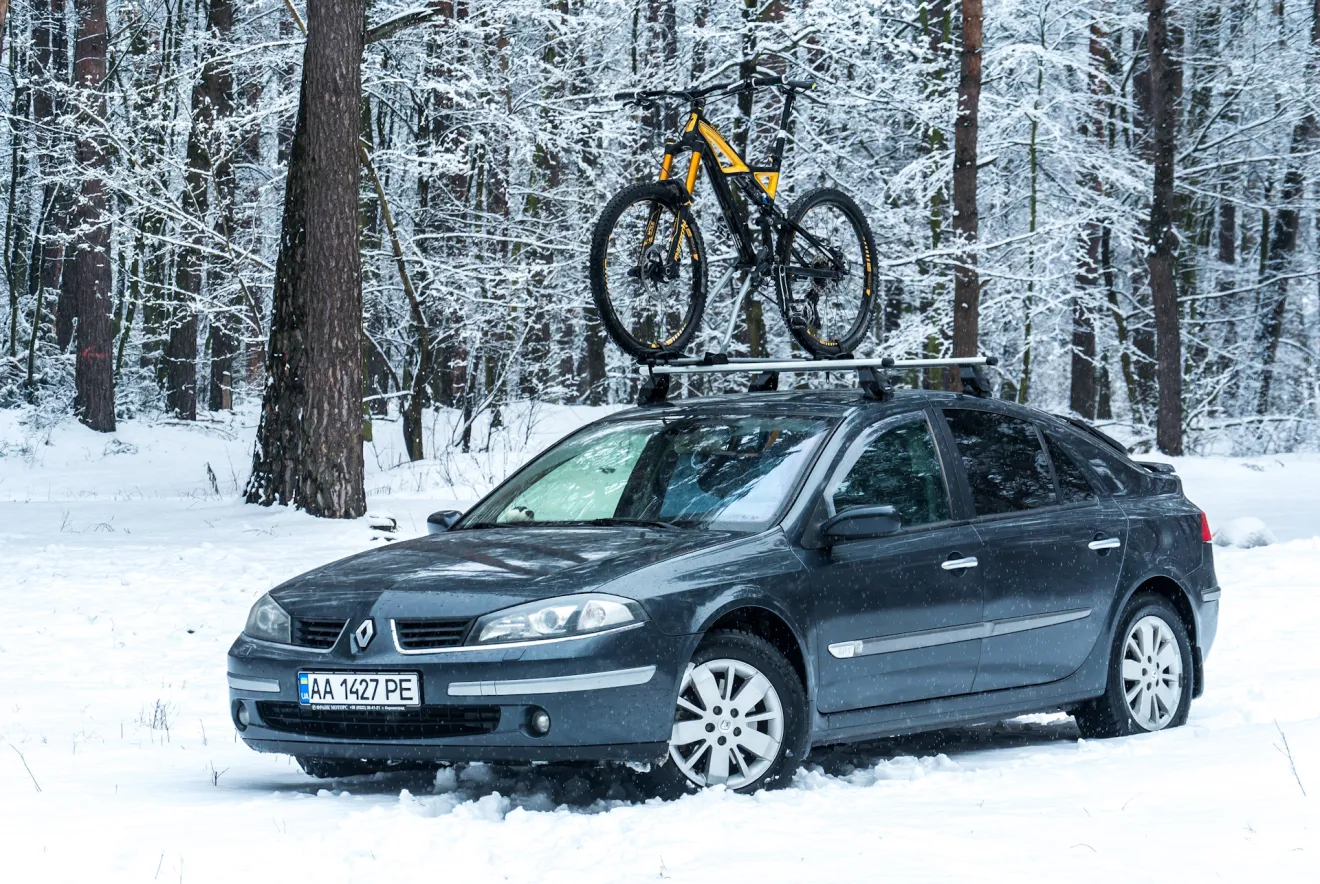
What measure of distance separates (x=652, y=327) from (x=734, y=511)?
3097 mm

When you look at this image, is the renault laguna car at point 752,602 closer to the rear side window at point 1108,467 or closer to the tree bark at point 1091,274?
the rear side window at point 1108,467

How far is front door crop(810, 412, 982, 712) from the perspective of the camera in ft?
18.8

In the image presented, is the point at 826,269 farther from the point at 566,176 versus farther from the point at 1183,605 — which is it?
the point at 566,176

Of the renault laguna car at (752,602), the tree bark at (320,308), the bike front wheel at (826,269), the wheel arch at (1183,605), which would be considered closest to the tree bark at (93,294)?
the tree bark at (320,308)

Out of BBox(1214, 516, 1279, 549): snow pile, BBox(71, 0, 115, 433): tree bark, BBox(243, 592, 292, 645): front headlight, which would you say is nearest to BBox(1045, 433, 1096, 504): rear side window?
BBox(243, 592, 292, 645): front headlight

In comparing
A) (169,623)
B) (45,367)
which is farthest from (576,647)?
(45,367)

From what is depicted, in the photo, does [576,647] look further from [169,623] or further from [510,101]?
[510,101]

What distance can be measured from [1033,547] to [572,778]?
7.38 feet

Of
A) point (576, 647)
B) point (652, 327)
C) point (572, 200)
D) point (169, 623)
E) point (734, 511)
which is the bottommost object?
point (169, 623)

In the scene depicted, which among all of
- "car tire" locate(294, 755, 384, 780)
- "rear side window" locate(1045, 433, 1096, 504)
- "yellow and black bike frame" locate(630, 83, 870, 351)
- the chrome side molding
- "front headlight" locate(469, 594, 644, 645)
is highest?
"yellow and black bike frame" locate(630, 83, 870, 351)

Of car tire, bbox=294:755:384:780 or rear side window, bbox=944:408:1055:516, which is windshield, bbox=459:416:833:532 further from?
car tire, bbox=294:755:384:780

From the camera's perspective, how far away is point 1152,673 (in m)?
7.19

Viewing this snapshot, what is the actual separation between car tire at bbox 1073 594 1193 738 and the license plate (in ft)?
11.0

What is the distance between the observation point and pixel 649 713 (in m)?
5.06
